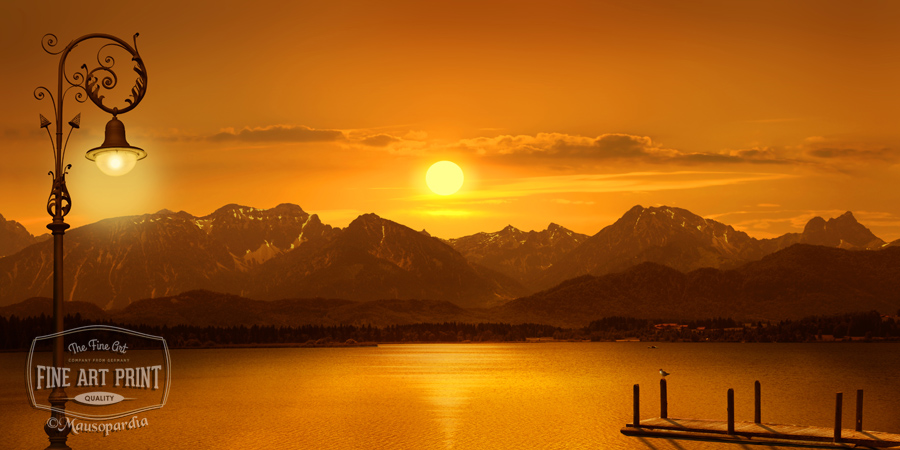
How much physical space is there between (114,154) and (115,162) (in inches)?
9.3

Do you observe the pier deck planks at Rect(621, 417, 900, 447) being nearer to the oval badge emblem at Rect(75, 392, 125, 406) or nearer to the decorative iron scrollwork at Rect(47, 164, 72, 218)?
the decorative iron scrollwork at Rect(47, 164, 72, 218)

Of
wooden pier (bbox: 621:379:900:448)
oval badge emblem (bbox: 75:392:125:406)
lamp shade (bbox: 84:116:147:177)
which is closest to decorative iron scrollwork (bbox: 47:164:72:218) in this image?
lamp shade (bbox: 84:116:147:177)

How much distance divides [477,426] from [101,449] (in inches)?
1320

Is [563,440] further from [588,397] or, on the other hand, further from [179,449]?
[588,397]

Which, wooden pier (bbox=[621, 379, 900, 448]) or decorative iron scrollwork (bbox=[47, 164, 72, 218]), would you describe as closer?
decorative iron scrollwork (bbox=[47, 164, 72, 218])

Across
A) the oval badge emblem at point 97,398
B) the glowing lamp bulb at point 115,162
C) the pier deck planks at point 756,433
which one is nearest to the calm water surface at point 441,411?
the pier deck planks at point 756,433

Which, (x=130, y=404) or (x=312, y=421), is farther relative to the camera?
(x=130, y=404)

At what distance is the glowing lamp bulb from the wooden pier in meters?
38.7

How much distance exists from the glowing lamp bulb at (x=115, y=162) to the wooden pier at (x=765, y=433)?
127 feet

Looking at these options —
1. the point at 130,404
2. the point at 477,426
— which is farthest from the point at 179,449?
the point at 130,404

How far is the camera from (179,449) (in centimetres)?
6794

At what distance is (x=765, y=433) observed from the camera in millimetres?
52594

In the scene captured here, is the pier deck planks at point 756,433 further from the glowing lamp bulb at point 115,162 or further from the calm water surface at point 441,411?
the glowing lamp bulb at point 115,162

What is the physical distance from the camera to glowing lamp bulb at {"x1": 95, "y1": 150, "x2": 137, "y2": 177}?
2631 cm
